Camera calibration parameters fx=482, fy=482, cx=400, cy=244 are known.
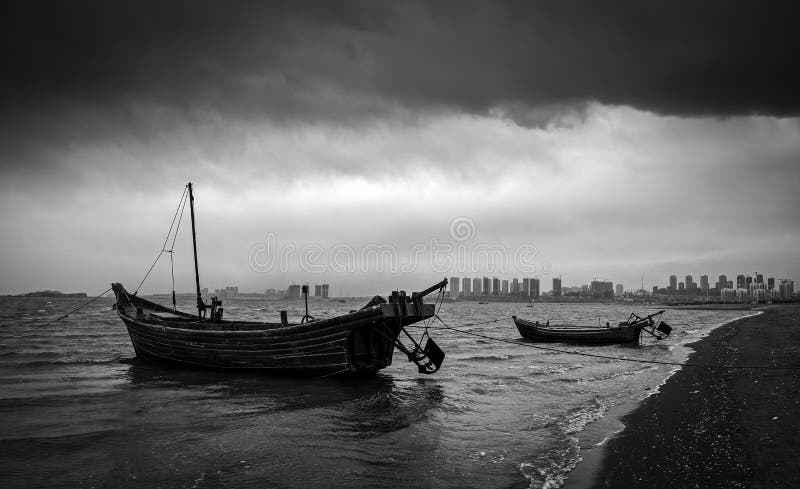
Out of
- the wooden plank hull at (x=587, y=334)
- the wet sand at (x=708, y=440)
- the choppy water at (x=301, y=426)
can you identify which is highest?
the wet sand at (x=708, y=440)

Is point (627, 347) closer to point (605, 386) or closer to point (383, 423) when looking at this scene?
point (605, 386)

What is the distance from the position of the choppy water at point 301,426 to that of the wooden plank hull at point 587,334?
49.4 feet

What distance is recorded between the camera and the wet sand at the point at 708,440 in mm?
7672

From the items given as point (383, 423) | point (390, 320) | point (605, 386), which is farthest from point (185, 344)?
point (605, 386)

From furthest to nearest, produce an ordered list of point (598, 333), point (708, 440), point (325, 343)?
point (598, 333)
point (325, 343)
point (708, 440)

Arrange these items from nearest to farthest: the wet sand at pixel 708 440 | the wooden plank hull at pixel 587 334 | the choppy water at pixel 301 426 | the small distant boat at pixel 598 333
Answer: the wet sand at pixel 708 440, the choppy water at pixel 301 426, the small distant boat at pixel 598 333, the wooden plank hull at pixel 587 334

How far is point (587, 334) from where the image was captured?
122 feet

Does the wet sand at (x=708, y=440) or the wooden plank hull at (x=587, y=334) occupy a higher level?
the wet sand at (x=708, y=440)

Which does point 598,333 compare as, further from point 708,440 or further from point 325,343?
point 708,440

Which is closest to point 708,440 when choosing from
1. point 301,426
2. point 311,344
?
point 301,426

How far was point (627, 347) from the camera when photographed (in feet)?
114

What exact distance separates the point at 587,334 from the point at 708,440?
29.1 metres

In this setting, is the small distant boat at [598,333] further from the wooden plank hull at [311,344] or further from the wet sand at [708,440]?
the wooden plank hull at [311,344]

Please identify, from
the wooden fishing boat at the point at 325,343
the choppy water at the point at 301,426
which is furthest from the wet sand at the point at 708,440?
the wooden fishing boat at the point at 325,343
